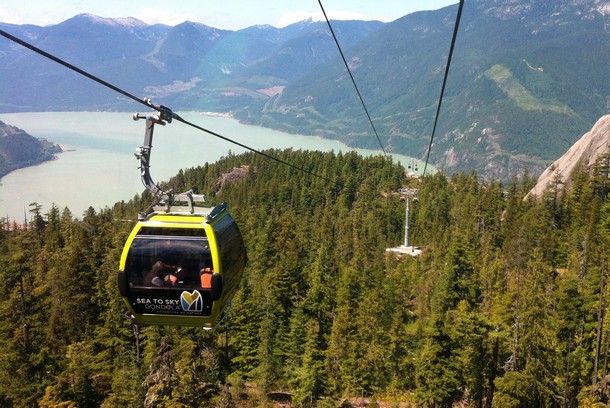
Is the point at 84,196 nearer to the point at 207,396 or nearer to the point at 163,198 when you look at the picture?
the point at 207,396

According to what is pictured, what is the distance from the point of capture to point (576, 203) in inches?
1961

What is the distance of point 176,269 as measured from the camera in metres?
7.79

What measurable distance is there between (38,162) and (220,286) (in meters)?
156

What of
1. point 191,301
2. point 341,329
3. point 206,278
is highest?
point 206,278

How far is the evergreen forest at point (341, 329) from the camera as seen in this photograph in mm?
22516

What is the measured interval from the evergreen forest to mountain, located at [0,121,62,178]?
10175 cm

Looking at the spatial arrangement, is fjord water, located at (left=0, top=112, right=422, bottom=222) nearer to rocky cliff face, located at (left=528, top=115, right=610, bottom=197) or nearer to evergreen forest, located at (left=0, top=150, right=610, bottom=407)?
evergreen forest, located at (left=0, top=150, right=610, bottom=407)

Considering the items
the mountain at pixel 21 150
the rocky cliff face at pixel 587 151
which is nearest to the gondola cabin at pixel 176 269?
the rocky cliff face at pixel 587 151

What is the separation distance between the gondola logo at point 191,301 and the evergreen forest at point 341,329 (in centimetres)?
387

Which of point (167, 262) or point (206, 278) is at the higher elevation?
point (167, 262)

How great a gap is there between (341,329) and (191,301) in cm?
A: 2425

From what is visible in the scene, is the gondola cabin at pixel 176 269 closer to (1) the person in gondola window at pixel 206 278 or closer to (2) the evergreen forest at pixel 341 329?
(1) the person in gondola window at pixel 206 278

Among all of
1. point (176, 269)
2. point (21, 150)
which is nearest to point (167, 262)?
point (176, 269)

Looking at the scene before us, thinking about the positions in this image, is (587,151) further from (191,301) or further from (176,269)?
(176,269)
